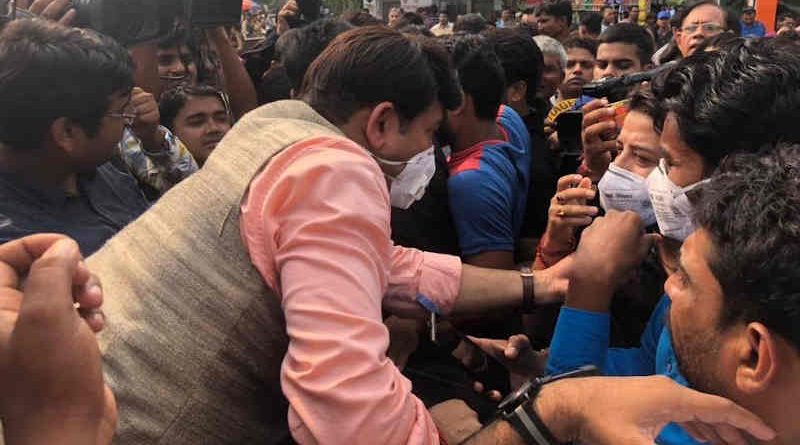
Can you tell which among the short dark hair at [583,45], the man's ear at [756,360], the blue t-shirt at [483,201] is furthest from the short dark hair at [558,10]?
the man's ear at [756,360]

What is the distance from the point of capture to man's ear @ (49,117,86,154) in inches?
76.4

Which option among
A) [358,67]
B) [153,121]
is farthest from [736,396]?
[153,121]

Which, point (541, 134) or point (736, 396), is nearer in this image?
point (736, 396)

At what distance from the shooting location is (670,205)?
163 cm

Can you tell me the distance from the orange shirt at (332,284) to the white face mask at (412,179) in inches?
22.2

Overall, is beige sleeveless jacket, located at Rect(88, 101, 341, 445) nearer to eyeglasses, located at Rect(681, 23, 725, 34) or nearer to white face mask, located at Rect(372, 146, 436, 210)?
white face mask, located at Rect(372, 146, 436, 210)

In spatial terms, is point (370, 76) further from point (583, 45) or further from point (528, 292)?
point (583, 45)

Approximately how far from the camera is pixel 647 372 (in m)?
1.71

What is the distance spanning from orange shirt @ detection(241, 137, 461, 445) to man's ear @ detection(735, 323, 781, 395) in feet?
1.72

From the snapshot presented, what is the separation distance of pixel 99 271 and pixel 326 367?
0.54m

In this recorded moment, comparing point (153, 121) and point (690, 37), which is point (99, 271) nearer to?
point (153, 121)

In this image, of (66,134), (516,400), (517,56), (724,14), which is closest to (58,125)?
(66,134)

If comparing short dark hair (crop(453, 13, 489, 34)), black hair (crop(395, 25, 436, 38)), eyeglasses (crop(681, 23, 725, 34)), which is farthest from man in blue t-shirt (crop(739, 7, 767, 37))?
black hair (crop(395, 25, 436, 38))

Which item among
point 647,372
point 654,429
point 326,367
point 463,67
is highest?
point 463,67
